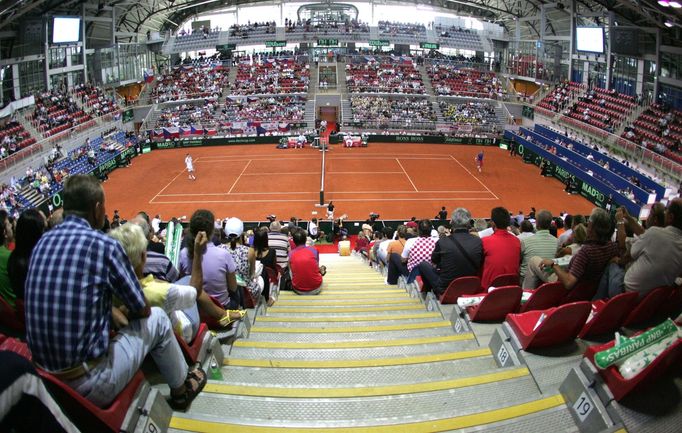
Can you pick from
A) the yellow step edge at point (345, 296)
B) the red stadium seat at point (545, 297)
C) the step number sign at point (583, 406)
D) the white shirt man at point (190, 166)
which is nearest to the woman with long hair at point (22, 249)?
the yellow step edge at point (345, 296)

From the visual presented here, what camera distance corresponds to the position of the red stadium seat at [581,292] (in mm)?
5418

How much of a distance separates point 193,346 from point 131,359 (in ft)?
3.20

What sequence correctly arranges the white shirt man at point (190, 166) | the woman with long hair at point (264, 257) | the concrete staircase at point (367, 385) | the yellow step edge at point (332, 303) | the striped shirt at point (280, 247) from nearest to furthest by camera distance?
the concrete staircase at point (367, 385)
the woman with long hair at point (264, 257)
the yellow step edge at point (332, 303)
the striped shirt at point (280, 247)
the white shirt man at point (190, 166)

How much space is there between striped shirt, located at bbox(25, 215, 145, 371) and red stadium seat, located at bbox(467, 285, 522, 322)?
381cm

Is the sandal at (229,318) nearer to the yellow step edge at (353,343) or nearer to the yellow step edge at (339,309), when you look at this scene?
the yellow step edge at (353,343)

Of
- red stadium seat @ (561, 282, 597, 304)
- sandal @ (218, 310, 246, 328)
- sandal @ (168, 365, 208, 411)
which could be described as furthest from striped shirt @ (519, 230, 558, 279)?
sandal @ (168, 365, 208, 411)

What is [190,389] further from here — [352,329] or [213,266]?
[352,329]

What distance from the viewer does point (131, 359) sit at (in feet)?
10.6

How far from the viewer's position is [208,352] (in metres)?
4.34

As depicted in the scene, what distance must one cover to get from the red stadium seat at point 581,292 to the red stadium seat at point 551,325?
0.95 meters

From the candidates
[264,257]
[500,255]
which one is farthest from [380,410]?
[264,257]

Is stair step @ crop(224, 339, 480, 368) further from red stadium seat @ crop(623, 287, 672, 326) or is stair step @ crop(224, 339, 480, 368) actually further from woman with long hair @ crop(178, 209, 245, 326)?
red stadium seat @ crop(623, 287, 672, 326)

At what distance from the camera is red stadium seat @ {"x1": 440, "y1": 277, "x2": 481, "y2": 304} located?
6246mm

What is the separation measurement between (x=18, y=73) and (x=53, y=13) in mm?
7458
